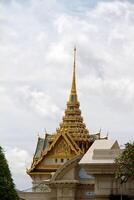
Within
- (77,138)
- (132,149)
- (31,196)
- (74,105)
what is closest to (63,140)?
(77,138)

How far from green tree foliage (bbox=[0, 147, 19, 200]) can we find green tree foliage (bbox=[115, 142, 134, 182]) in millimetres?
15269

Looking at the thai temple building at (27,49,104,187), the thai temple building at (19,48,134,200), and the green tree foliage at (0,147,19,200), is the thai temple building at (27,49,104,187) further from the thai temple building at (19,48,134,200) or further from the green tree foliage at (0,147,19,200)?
the green tree foliage at (0,147,19,200)

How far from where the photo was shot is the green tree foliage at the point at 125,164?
392 inches

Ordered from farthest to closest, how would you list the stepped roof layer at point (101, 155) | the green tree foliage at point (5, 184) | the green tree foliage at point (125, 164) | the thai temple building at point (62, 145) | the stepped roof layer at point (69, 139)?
1. the stepped roof layer at point (69, 139)
2. the thai temple building at point (62, 145)
3. the green tree foliage at point (5, 184)
4. the stepped roof layer at point (101, 155)
5. the green tree foliage at point (125, 164)

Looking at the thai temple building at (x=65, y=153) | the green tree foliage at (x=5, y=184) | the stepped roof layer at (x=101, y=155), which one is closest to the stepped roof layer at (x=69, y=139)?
the thai temple building at (x=65, y=153)

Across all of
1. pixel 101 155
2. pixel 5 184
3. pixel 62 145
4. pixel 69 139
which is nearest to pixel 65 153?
pixel 62 145

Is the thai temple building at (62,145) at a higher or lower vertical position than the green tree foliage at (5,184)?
higher

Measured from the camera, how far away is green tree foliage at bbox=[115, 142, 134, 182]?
32.6 ft

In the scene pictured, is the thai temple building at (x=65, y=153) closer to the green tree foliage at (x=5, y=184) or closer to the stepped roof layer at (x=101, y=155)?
the green tree foliage at (x=5, y=184)

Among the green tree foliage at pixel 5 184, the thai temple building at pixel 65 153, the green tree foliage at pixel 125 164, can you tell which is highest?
the thai temple building at pixel 65 153

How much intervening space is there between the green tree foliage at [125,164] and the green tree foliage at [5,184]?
15.3 metres

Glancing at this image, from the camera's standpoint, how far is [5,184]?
2584 centimetres

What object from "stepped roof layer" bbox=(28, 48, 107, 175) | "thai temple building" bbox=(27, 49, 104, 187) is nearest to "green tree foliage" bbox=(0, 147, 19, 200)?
"stepped roof layer" bbox=(28, 48, 107, 175)

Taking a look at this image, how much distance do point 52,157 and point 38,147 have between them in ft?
20.4
